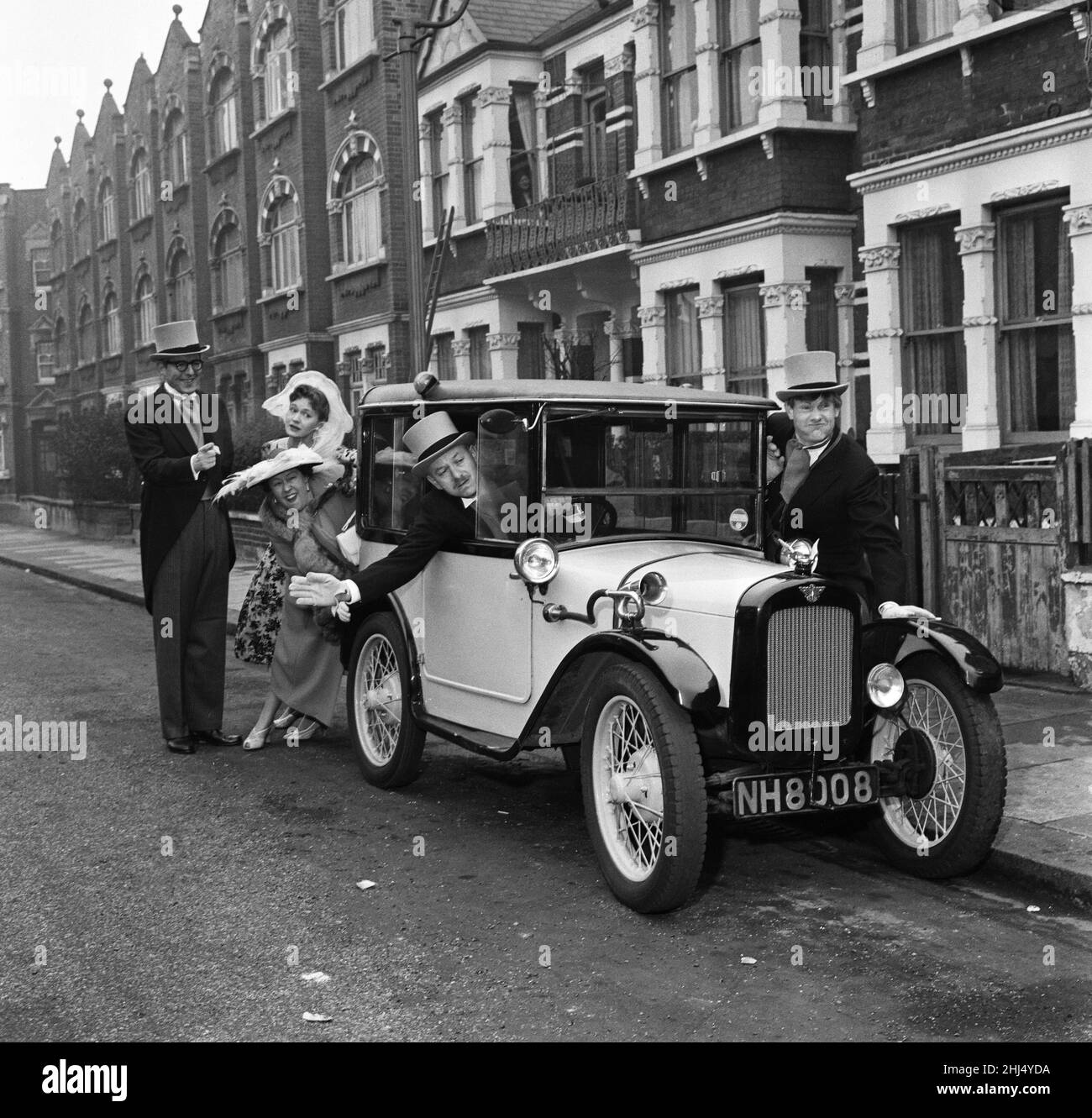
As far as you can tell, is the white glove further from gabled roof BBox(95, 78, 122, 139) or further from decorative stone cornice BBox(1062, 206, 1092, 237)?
gabled roof BBox(95, 78, 122, 139)

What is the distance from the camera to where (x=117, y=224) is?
4497cm

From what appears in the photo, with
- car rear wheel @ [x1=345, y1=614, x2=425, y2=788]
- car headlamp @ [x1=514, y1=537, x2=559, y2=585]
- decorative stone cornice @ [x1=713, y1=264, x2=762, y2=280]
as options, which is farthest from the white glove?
decorative stone cornice @ [x1=713, y1=264, x2=762, y2=280]

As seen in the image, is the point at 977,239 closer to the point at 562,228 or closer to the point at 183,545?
the point at 183,545

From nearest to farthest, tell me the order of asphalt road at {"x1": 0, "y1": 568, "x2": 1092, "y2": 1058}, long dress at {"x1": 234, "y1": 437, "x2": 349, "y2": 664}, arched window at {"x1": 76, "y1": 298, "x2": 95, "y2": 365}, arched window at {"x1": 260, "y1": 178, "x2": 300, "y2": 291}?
asphalt road at {"x1": 0, "y1": 568, "x2": 1092, "y2": 1058} → long dress at {"x1": 234, "y1": 437, "x2": 349, "y2": 664} → arched window at {"x1": 260, "y1": 178, "x2": 300, "y2": 291} → arched window at {"x1": 76, "y1": 298, "x2": 95, "y2": 365}

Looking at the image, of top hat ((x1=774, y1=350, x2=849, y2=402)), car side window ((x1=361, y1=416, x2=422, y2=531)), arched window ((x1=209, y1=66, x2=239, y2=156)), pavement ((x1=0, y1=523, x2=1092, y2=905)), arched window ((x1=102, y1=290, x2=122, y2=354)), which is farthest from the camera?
arched window ((x1=102, y1=290, x2=122, y2=354))

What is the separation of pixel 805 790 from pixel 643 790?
0.58m

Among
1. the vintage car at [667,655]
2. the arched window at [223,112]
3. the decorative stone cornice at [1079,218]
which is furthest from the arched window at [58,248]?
the vintage car at [667,655]

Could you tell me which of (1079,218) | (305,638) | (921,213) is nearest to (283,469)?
(305,638)

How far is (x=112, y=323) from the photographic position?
4709cm

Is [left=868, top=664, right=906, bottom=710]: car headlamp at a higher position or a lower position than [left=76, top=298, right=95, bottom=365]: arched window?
lower

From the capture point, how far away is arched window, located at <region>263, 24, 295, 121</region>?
29672 millimetres

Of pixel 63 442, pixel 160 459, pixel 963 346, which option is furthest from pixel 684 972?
pixel 63 442

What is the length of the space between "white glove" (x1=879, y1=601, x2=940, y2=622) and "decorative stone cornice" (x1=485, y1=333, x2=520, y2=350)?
1680 cm

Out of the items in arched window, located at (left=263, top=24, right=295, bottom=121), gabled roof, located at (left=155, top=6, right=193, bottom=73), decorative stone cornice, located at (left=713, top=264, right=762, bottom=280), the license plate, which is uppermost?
gabled roof, located at (left=155, top=6, right=193, bottom=73)
